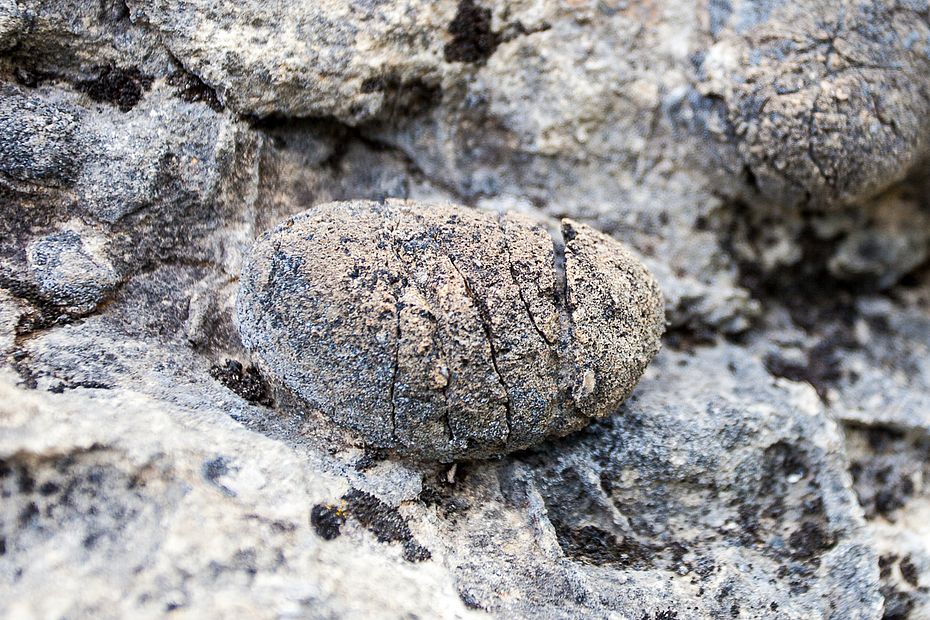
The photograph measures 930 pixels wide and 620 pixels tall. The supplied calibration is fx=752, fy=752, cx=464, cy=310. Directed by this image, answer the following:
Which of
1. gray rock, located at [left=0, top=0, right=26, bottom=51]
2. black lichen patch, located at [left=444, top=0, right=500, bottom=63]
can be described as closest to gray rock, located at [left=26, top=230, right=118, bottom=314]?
gray rock, located at [left=0, top=0, right=26, bottom=51]

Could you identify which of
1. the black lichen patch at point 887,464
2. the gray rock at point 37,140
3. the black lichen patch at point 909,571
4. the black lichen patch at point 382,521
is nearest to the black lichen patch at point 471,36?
the gray rock at point 37,140

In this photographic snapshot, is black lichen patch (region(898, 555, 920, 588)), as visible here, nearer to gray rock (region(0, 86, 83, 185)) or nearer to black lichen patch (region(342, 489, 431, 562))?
black lichen patch (region(342, 489, 431, 562))

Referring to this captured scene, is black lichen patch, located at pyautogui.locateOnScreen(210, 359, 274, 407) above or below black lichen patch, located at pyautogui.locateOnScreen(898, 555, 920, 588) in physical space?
above

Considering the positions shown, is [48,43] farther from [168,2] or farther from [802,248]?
[802,248]

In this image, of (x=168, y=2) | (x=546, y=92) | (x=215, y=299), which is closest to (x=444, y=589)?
(x=215, y=299)

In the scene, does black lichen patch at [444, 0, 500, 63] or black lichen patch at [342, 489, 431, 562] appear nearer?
black lichen patch at [342, 489, 431, 562]

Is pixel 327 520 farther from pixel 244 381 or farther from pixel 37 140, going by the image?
pixel 37 140
